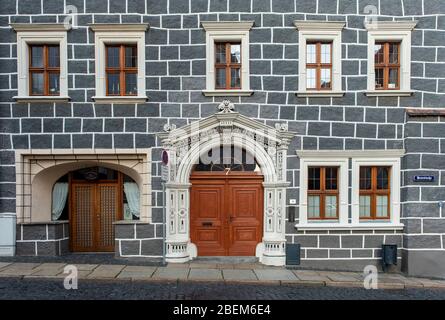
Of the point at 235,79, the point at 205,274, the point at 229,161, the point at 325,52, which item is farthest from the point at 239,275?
the point at 325,52

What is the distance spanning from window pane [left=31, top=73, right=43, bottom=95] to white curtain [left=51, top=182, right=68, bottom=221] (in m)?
2.96

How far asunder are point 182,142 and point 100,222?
3756mm

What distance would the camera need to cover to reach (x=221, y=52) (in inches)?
359

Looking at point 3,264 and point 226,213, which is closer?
point 3,264

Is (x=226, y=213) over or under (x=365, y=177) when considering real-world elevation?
under

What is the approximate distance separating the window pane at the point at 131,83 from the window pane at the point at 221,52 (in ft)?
8.32

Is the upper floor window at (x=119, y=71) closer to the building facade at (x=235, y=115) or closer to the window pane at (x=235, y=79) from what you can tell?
the building facade at (x=235, y=115)

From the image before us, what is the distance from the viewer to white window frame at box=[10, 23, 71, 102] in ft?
29.1

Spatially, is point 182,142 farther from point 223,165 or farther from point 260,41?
→ point 260,41

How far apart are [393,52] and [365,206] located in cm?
468

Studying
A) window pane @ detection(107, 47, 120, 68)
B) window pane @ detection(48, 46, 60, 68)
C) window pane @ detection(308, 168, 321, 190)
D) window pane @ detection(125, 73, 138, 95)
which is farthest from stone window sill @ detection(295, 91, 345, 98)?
window pane @ detection(48, 46, 60, 68)

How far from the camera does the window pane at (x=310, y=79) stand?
9148mm

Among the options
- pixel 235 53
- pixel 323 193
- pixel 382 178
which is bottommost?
pixel 323 193

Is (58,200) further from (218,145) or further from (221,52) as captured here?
(221,52)
